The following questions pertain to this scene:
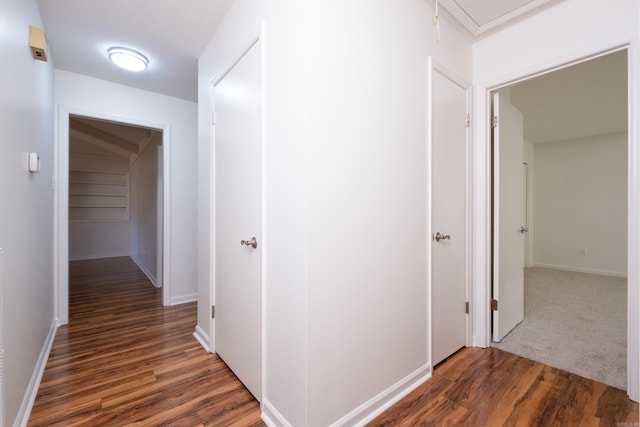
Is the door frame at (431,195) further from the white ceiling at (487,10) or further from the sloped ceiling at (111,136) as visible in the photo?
the sloped ceiling at (111,136)

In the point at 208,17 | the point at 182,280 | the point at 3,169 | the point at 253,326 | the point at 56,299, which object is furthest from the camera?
the point at 182,280

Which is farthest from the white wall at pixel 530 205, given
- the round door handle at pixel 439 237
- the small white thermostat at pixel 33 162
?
the small white thermostat at pixel 33 162

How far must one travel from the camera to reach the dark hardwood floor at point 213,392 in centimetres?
144

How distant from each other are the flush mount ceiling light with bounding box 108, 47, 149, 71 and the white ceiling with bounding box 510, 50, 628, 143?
3.40m

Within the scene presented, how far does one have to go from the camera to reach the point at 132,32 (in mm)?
2098

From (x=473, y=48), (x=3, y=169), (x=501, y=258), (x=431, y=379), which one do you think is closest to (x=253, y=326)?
(x=431, y=379)

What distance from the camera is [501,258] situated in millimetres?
2250

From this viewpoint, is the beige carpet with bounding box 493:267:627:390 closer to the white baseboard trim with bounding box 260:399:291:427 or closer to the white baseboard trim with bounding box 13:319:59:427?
the white baseboard trim with bounding box 260:399:291:427

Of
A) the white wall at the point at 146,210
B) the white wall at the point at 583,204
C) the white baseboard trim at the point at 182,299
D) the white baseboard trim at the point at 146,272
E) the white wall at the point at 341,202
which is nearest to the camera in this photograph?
the white wall at the point at 341,202

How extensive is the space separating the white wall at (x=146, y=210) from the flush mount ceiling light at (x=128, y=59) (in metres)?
1.54

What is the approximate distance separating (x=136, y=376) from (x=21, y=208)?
123 centimetres

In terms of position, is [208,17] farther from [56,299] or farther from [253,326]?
[56,299]

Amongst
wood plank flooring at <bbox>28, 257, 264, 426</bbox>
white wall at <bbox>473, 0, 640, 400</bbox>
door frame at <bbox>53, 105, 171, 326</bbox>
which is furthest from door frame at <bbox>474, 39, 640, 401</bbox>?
door frame at <bbox>53, 105, 171, 326</bbox>

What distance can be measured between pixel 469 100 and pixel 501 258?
131 cm
